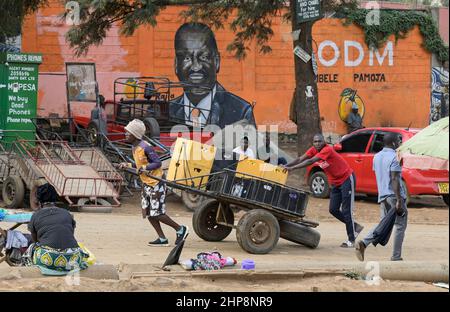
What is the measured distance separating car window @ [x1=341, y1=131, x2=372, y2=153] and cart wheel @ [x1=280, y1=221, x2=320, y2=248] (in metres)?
6.71

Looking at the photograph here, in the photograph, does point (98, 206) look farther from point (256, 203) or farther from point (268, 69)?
point (268, 69)

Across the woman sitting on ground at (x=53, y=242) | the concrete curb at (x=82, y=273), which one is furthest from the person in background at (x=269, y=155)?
the woman sitting on ground at (x=53, y=242)

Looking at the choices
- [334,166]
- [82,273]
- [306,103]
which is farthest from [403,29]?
[82,273]

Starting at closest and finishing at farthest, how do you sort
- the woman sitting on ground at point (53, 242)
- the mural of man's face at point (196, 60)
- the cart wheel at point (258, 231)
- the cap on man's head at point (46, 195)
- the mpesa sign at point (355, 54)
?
the woman sitting on ground at point (53, 242)
the cap on man's head at point (46, 195)
the cart wheel at point (258, 231)
the mural of man's face at point (196, 60)
the mpesa sign at point (355, 54)

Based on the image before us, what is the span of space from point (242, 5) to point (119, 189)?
6.53m

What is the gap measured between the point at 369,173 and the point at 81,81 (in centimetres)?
674

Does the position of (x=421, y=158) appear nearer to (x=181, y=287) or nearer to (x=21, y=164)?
(x=181, y=287)

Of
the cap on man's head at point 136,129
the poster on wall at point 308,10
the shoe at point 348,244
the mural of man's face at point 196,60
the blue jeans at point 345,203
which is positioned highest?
the poster on wall at point 308,10

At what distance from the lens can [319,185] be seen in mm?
19609

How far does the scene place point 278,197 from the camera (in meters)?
12.0

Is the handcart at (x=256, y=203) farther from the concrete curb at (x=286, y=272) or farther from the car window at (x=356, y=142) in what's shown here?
the car window at (x=356, y=142)

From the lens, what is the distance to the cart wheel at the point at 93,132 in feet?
61.4

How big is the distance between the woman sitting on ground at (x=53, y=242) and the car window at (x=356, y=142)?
1086 centimetres
